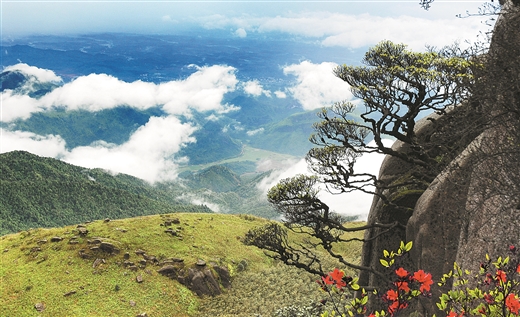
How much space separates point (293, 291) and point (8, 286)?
25366 mm

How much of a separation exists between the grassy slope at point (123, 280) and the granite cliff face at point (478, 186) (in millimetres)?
17771

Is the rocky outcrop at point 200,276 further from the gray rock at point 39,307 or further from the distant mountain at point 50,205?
the distant mountain at point 50,205

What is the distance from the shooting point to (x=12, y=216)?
158 metres

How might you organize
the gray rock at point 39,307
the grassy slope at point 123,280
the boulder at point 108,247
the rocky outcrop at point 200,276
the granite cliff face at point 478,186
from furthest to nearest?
1. the boulder at point 108,247
2. the rocky outcrop at point 200,276
3. the grassy slope at point 123,280
4. the gray rock at point 39,307
5. the granite cliff face at point 478,186

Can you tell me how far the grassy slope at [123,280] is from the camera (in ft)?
99.2

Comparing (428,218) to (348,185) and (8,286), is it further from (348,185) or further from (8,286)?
(8,286)

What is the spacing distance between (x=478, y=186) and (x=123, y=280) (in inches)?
1250

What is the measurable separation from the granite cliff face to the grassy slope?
1777cm

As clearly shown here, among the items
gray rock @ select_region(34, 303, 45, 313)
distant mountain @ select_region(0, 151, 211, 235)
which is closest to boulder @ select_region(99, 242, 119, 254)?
gray rock @ select_region(34, 303, 45, 313)

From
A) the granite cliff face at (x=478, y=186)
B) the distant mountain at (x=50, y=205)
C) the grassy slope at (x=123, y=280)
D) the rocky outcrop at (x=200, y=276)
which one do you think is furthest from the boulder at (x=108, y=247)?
the distant mountain at (x=50, y=205)

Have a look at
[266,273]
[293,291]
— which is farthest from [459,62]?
[266,273]

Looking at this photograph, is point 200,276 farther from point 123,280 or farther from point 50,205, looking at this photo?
point 50,205

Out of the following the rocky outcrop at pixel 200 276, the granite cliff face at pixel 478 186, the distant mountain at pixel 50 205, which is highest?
the granite cliff face at pixel 478 186

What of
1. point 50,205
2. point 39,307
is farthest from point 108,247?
point 50,205
